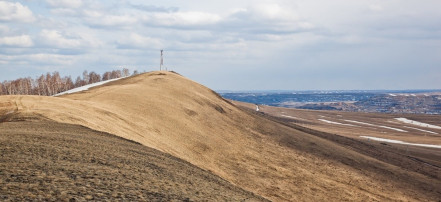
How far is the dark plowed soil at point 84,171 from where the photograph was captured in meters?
13.5

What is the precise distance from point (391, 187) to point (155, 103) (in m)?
25.9

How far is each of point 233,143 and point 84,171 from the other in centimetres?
3040

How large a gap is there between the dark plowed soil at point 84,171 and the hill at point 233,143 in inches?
285

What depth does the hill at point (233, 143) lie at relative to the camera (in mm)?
32906

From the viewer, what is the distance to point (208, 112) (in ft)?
179

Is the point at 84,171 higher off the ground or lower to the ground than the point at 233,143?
higher

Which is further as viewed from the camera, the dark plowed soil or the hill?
the hill

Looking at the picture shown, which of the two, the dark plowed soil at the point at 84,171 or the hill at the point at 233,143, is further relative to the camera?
the hill at the point at 233,143

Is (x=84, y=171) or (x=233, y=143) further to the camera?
(x=233, y=143)

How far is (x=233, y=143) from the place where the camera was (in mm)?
45844

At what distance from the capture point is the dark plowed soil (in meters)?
13.5

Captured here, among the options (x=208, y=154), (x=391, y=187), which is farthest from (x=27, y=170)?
(x=391, y=187)

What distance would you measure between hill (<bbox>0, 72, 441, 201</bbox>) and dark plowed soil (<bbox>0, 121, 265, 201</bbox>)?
7.24 meters

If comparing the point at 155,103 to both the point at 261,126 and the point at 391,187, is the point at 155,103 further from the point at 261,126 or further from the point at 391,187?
the point at 391,187
